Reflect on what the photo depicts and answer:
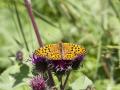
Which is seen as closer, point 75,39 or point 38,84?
point 38,84

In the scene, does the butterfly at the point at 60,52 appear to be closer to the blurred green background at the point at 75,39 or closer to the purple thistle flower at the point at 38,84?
the purple thistle flower at the point at 38,84

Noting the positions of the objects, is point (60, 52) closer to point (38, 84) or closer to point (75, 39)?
point (38, 84)

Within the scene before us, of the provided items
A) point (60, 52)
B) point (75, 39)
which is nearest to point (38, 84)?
point (60, 52)

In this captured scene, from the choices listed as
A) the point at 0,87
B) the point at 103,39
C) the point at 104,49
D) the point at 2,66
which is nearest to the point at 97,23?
the point at 103,39

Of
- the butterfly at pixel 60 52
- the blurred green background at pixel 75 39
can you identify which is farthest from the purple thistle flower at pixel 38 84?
the blurred green background at pixel 75 39

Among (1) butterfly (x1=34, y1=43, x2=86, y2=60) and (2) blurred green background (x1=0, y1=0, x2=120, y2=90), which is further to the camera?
(2) blurred green background (x1=0, y1=0, x2=120, y2=90)

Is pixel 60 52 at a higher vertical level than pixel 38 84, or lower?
higher

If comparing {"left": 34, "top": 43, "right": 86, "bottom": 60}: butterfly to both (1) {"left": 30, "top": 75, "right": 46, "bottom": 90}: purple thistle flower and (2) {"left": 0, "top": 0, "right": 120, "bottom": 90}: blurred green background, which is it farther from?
(2) {"left": 0, "top": 0, "right": 120, "bottom": 90}: blurred green background

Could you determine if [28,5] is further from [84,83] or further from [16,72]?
[84,83]

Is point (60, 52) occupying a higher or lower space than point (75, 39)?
higher

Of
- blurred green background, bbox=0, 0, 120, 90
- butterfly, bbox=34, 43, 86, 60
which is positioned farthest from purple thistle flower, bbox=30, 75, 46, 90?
blurred green background, bbox=0, 0, 120, 90
